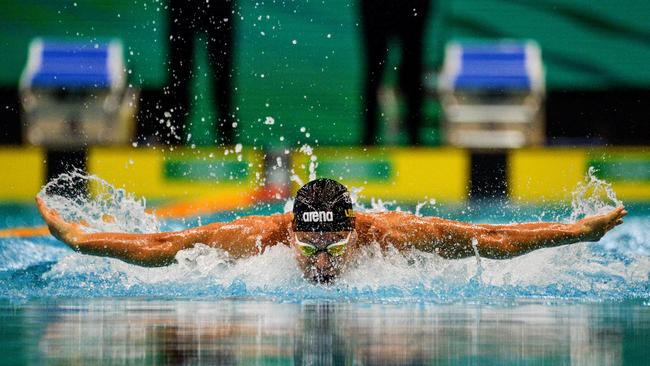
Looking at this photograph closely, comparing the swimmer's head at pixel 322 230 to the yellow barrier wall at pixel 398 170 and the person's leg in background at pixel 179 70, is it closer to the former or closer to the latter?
the yellow barrier wall at pixel 398 170

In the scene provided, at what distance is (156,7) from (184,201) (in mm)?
3211

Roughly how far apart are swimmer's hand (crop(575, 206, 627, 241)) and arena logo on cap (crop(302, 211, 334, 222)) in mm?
1302

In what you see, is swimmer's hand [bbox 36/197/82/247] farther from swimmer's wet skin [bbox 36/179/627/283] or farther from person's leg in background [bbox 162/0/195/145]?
person's leg in background [bbox 162/0/195/145]

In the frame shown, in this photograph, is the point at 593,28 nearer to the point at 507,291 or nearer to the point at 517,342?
the point at 507,291

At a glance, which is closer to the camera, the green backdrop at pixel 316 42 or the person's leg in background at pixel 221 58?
the person's leg in background at pixel 221 58

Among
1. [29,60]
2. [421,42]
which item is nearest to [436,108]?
[421,42]

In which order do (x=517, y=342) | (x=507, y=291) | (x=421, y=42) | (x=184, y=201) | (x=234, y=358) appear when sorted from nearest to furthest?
(x=234, y=358), (x=517, y=342), (x=507, y=291), (x=184, y=201), (x=421, y=42)

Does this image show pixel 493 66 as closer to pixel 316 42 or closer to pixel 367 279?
pixel 316 42

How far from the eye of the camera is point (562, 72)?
1409cm

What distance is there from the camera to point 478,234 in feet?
21.2

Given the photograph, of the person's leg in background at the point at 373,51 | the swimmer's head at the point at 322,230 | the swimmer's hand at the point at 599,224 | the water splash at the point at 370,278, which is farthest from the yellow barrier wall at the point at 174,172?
the swimmer's hand at the point at 599,224

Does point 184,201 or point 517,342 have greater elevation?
point 184,201

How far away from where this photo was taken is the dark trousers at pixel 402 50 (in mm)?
13773

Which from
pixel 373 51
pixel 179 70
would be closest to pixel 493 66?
pixel 373 51
